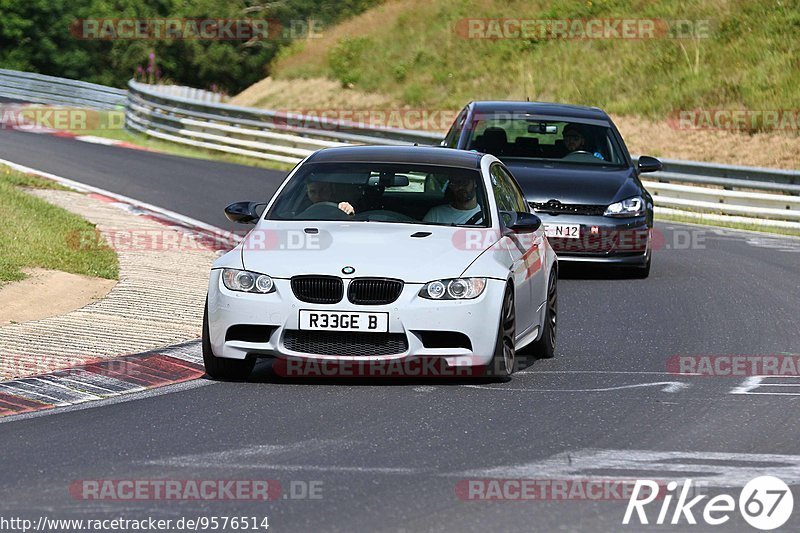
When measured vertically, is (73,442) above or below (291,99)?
above

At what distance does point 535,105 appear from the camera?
58.3 ft

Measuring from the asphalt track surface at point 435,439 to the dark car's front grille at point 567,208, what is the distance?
3.16m

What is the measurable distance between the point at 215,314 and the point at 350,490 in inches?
125

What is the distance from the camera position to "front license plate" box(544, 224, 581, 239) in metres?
15.6

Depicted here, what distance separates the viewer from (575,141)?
671 inches

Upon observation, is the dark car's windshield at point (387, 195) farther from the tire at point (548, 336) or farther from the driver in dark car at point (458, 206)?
the tire at point (548, 336)

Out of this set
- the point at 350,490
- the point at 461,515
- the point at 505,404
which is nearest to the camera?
the point at 461,515

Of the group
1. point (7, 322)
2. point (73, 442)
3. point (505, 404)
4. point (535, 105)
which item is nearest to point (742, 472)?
point (505, 404)

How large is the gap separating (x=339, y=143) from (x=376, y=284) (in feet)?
68.8

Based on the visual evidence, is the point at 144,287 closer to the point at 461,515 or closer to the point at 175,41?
the point at 461,515

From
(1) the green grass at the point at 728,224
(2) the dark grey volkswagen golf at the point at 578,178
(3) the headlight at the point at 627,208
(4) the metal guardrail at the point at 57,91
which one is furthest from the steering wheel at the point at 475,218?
(4) the metal guardrail at the point at 57,91

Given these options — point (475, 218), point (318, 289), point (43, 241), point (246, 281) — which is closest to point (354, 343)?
point (318, 289)

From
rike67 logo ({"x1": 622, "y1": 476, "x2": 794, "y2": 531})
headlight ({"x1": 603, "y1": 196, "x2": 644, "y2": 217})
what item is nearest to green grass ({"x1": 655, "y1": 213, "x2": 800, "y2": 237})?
headlight ({"x1": 603, "y1": 196, "x2": 644, "y2": 217})

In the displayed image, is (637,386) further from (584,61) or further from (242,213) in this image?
(584,61)
